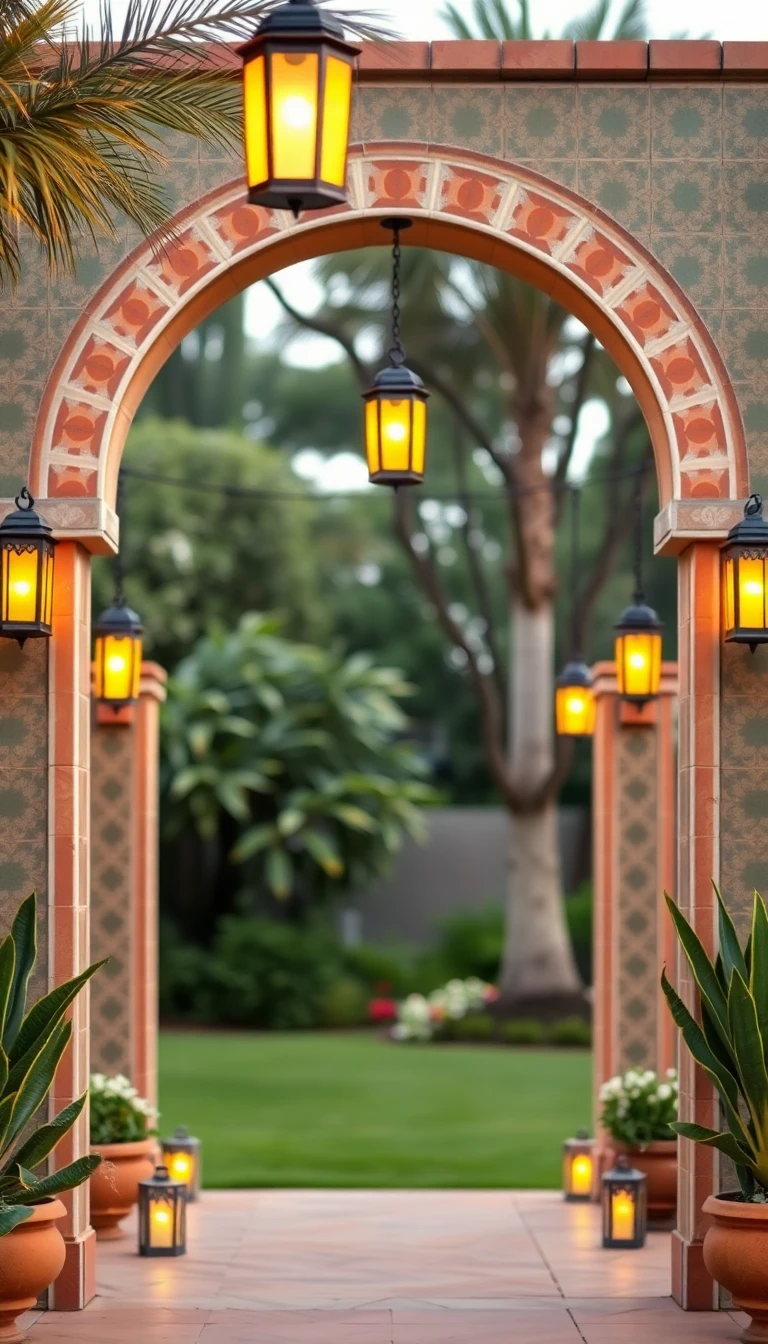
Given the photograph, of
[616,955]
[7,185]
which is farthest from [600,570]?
[7,185]

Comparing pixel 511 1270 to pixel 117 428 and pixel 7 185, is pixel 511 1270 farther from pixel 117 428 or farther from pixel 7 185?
pixel 7 185

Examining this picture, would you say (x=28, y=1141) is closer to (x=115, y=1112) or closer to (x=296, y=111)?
(x=115, y=1112)

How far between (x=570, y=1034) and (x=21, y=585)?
615 inches

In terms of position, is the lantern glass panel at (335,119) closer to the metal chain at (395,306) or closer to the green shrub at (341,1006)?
the metal chain at (395,306)

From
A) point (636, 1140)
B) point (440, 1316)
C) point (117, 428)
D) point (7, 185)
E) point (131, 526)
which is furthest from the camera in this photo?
point (131, 526)

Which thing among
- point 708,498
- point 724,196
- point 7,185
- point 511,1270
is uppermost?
point 724,196

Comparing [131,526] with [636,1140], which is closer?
[636,1140]

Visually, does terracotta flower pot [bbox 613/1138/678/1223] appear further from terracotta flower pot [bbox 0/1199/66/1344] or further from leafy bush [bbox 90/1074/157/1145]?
terracotta flower pot [bbox 0/1199/66/1344]

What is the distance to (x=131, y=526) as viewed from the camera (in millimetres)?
26875

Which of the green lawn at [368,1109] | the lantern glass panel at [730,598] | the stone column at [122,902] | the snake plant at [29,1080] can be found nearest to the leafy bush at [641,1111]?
the green lawn at [368,1109]

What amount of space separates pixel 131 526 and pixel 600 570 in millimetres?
7813

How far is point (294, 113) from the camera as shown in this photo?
530 cm

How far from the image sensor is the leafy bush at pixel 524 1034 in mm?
22531

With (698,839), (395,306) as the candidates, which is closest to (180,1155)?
(698,839)
